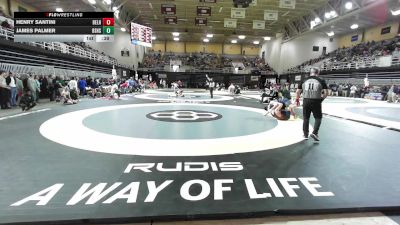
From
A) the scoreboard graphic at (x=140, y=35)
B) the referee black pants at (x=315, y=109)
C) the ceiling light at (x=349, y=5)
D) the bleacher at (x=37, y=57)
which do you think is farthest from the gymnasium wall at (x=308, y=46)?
the referee black pants at (x=315, y=109)

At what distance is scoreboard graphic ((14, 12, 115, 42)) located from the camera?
356 inches

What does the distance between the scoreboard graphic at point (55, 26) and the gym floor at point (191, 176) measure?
4.54 metres

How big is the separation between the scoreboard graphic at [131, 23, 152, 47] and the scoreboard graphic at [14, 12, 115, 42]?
33.4ft

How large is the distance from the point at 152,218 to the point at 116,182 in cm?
95

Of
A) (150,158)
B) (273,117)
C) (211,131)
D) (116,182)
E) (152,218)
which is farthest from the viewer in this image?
(273,117)

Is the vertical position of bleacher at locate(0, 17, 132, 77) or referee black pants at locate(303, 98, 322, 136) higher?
bleacher at locate(0, 17, 132, 77)

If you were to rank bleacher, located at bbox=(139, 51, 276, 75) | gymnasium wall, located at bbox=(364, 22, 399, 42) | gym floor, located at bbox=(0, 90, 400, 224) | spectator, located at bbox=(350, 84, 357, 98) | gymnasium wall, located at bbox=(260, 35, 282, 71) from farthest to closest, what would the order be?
bleacher, located at bbox=(139, 51, 276, 75) → gymnasium wall, located at bbox=(260, 35, 282, 71) → gymnasium wall, located at bbox=(364, 22, 399, 42) → spectator, located at bbox=(350, 84, 357, 98) → gym floor, located at bbox=(0, 90, 400, 224)

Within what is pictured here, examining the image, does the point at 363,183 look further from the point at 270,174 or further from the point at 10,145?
the point at 10,145

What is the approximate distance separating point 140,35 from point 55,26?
1148cm

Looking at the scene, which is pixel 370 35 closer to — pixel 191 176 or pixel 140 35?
pixel 140 35

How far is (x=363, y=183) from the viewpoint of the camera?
10.6ft

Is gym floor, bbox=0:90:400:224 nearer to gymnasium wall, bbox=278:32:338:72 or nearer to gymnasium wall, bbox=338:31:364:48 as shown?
gymnasium wall, bbox=338:31:364:48

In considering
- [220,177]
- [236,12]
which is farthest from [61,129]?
[236,12]

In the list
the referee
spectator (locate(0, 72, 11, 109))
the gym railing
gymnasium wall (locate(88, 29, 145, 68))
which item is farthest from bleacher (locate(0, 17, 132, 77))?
the referee
